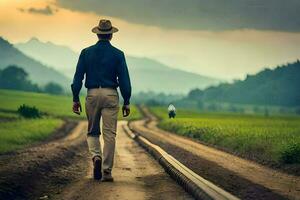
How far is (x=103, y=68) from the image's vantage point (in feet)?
35.4

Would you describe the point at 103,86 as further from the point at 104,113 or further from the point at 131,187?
the point at 131,187

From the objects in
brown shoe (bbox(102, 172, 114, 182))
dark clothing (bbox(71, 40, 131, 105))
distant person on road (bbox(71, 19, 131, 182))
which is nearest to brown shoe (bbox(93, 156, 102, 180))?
distant person on road (bbox(71, 19, 131, 182))

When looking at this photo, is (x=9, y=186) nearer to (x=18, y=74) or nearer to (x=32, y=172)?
(x=32, y=172)

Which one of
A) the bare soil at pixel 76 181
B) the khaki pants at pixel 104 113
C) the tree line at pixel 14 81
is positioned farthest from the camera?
the tree line at pixel 14 81

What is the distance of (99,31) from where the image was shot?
10.7 metres

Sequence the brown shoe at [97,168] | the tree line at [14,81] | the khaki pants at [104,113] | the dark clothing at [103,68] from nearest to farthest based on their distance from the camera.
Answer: the brown shoe at [97,168] < the khaki pants at [104,113] < the dark clothing at [103,68] < the tree line at [14,81]

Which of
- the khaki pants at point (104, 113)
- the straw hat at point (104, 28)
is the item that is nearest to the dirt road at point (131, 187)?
the khaki pants at point (104, 113)

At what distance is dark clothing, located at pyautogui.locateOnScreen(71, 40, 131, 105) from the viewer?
10.8 m

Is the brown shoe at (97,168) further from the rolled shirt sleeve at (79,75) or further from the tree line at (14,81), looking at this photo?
the tree line at (14,81)

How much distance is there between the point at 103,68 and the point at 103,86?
364 millimetres

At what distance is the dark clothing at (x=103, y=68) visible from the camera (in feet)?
35.3

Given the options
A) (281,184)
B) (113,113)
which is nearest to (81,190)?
(113,113)

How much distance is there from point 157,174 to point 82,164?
399 centimetres

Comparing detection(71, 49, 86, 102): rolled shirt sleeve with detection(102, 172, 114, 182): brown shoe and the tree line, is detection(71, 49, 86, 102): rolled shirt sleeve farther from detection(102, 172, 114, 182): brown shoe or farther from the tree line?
the tree line
